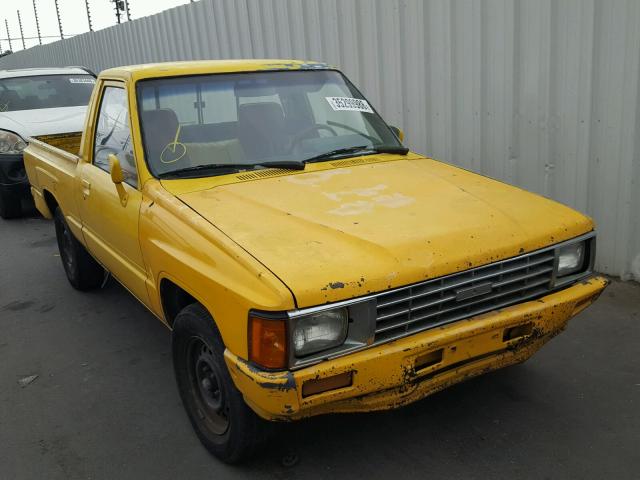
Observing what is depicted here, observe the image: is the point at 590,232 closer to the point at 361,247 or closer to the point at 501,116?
the point at 361,247

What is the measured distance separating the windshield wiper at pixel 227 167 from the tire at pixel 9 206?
6014 mm

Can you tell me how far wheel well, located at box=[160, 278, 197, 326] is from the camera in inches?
124

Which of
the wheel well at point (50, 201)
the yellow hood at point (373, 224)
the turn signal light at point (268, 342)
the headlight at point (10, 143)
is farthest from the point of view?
the headlight at point (10, 143)

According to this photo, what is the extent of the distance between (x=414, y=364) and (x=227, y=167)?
5.15 ft

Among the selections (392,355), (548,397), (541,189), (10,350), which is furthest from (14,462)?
(541,189)

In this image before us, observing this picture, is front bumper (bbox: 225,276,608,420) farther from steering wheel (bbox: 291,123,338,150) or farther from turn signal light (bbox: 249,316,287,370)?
steering wheel (bbox: 291,123,338,150)

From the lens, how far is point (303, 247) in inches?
100

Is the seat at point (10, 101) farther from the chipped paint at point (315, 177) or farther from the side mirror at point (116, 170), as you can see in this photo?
the chipped paint at point (315, 177)

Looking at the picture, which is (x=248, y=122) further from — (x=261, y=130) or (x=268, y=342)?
(x=268, y=342)

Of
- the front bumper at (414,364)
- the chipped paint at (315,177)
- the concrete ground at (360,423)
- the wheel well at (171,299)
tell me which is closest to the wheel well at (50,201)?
the concrete ground at (360,423)

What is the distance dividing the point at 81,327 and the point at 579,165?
4.02 meters

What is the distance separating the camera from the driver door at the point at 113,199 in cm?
349

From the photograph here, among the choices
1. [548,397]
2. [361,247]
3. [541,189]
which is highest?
[361,247]

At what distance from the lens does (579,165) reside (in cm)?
495
